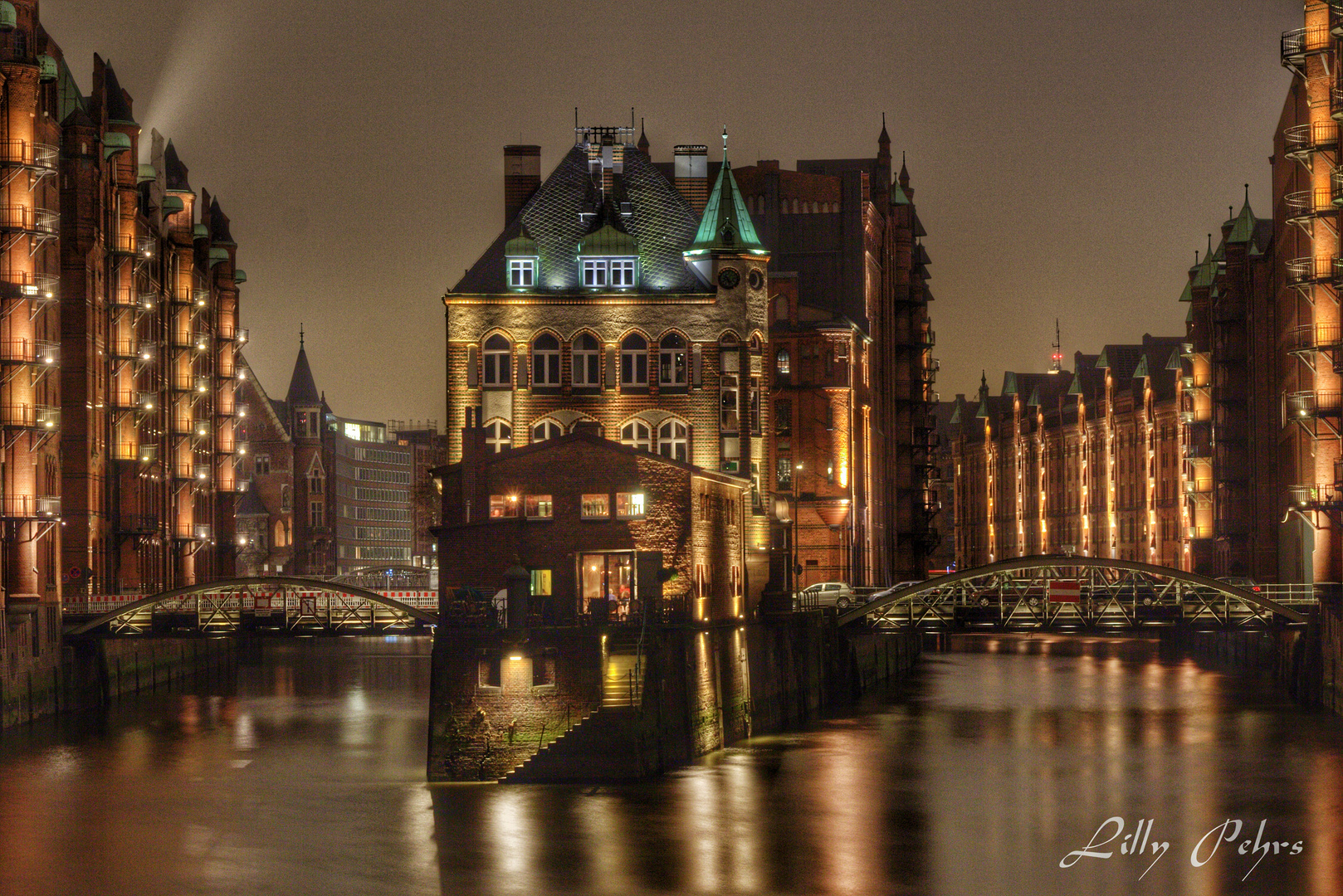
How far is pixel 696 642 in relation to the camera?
202 feet

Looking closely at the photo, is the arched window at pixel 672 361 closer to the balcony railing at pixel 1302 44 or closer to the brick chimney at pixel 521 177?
the brick chimney at pixel 521 177

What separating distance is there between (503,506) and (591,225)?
24022mm

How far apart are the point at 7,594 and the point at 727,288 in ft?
90.3

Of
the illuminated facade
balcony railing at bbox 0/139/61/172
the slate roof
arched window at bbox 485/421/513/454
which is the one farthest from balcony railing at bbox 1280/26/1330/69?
the illuminated facade

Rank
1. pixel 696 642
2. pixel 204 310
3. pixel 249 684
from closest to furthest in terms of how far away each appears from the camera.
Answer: pixel 696 642 < pixel 249 684 < pixel 204 310

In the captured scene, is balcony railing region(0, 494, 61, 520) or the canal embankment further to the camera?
Result: balcony railing region(0, 494, 61, 520)

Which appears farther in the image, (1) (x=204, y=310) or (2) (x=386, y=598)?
(1) (x=204, y=310)

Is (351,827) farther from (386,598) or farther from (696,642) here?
(386,598)

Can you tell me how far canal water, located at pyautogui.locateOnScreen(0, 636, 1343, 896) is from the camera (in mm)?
47875

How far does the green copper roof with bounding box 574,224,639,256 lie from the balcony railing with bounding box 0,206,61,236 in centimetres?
1654

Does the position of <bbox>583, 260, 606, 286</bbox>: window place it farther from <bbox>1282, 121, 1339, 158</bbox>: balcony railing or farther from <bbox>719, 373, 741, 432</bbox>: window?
<bbox>1282, 121, 1339, 158</bbox>: balcony railing

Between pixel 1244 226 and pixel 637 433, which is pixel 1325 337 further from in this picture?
pixel 1244 226

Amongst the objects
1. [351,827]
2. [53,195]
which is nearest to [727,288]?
[53,195]

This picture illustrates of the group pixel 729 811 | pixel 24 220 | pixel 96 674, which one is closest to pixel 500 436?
pixel 96 674
